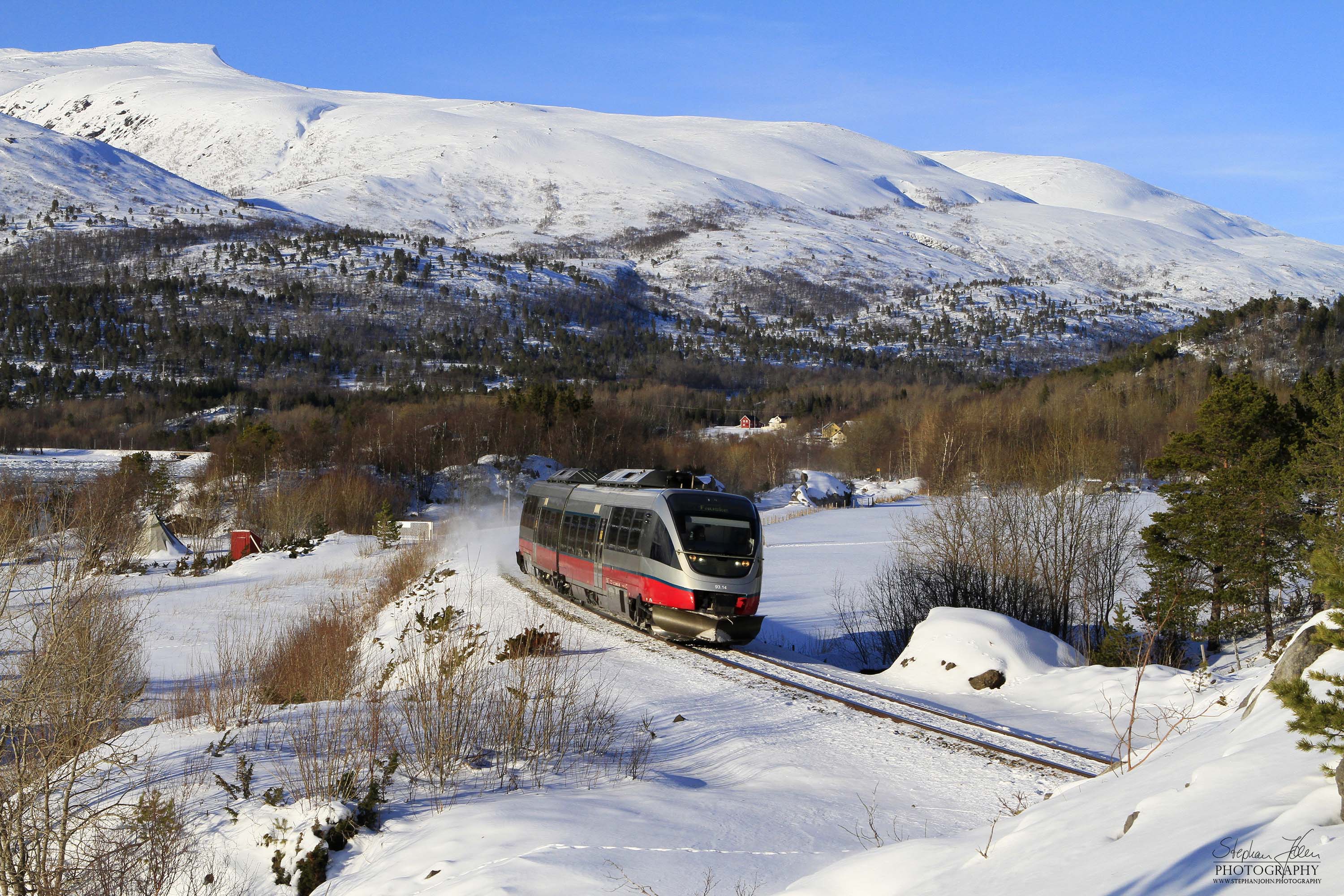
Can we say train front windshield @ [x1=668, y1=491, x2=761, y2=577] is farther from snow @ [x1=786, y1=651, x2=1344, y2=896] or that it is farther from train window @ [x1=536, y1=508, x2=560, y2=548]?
snow @ [x1=786, y1=651, x2=1344, y2=896]

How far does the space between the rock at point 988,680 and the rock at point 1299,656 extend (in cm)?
870

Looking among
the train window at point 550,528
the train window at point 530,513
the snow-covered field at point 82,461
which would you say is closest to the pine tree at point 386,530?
the train window at point 530,513

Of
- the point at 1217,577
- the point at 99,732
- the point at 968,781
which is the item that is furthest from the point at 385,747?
the point at 1217,577

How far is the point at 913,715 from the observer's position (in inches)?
563

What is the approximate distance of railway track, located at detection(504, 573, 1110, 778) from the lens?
38.5 feet

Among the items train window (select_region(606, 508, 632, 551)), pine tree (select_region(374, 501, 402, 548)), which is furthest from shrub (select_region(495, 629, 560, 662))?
pine tree (select_region(374, 501, 402, 548))

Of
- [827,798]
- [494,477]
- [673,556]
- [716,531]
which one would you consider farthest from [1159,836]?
[494,477]

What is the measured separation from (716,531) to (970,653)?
18.6 ft

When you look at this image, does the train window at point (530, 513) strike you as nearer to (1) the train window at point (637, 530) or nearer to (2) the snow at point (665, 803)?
(1) the train window at point (637, 530)

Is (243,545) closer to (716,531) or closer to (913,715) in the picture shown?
(716,531)

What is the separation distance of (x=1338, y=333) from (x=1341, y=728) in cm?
10454

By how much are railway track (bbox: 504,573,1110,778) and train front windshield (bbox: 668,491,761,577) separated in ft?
5.84

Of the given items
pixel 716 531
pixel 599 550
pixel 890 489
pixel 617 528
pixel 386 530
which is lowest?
pixel 386 530

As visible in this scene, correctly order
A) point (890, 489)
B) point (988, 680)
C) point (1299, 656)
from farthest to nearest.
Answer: point (890, 489) < point (988, 680) < point (1299, 656)
